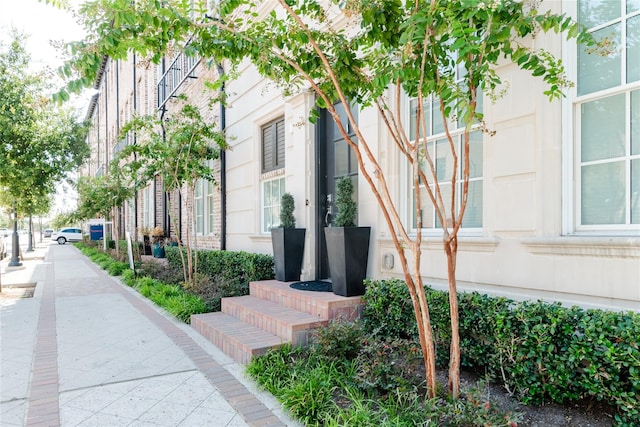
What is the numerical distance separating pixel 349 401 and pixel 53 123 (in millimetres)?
11348

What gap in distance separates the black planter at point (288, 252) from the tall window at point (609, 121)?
12.9ft

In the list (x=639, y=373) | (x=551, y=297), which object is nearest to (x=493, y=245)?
(x=551, y=297)

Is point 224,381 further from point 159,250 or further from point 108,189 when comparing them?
point 108,189

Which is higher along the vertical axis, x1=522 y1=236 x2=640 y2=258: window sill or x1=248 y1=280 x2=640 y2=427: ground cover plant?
x1=522 y1=236 x2=640 y2=258: window sill

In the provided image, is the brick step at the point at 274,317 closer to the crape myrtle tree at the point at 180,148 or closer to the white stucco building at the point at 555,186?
the white stucco building at the point at 555,186

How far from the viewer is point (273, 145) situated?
7773 millimetres

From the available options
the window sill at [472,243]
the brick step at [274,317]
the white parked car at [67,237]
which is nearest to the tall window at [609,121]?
the window sill at [472,243]

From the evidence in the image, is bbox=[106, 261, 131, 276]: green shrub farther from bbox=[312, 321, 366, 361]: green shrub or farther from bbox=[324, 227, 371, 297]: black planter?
bbox=[312, 321, 366, 361]: green shrub

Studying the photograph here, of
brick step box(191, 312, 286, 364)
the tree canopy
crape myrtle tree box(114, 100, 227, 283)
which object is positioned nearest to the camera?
brick step box(191, 312, 286, 364)

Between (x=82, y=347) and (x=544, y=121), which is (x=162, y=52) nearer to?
(x=544, y=121)

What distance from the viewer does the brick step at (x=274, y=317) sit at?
4.41 meters

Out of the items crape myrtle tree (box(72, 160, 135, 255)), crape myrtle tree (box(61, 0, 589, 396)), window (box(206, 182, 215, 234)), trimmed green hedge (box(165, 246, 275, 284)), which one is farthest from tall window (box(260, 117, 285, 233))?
crape myrtle tree (box(72, 160, 135, 255))

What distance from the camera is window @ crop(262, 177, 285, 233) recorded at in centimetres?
763

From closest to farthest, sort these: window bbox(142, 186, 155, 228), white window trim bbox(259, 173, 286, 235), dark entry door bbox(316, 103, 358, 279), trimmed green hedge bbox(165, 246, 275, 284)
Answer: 1. dark entry door bbox(316, 103, 358, 279)
2. trimmed green hedge bbox(165, 246, 275, 284)
3. white window trim bbox(259, 173, 286, 235)
4. window bbox(142, 186, 155, 228)
